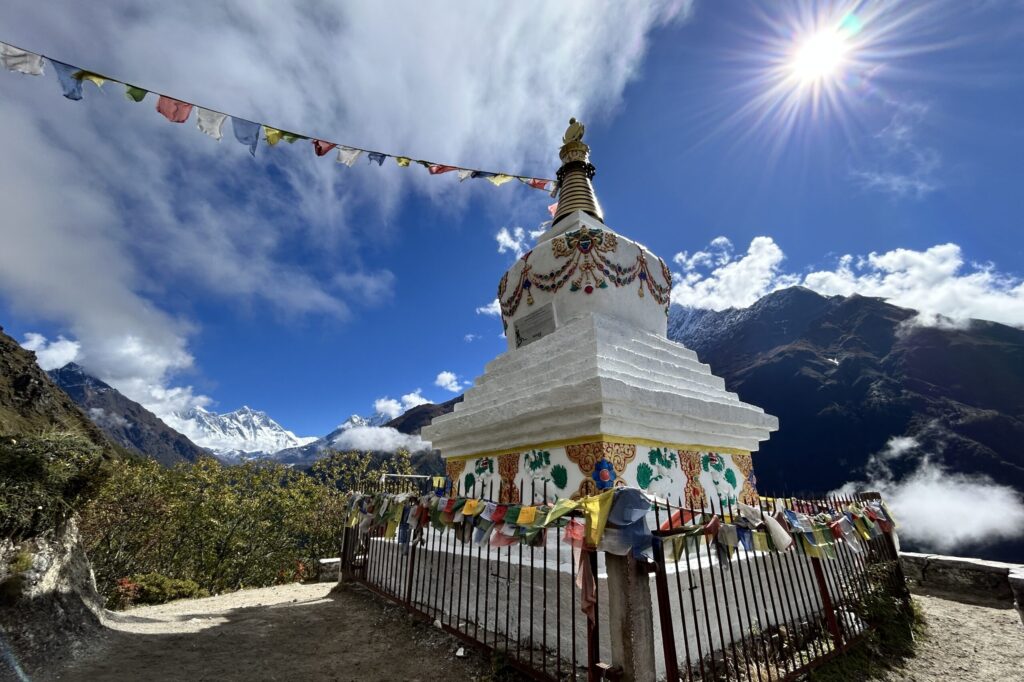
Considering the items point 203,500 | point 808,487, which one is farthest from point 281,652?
point 808,487

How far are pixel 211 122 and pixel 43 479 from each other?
5.56m

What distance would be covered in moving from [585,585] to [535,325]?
16.6 feet

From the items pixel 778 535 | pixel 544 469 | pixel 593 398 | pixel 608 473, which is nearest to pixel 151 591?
pixel 544 469

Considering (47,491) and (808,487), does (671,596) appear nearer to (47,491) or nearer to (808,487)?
(47,491)

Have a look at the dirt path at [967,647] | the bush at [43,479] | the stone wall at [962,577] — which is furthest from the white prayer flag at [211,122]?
the stone wall at [962,577]

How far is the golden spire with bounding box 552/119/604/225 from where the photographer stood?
906cm

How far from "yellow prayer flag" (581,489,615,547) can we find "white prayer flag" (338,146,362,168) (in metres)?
8.28

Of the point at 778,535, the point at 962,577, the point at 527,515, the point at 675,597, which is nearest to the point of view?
the point at 778,535

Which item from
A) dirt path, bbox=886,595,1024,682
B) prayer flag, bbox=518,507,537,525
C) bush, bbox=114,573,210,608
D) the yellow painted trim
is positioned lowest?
bush, bbox=114,573,210,608

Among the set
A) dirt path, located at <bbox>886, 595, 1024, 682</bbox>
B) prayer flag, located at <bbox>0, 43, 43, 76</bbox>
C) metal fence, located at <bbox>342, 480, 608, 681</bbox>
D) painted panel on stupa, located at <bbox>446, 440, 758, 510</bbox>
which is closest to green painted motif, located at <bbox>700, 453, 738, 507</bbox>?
painted panel on stupa, located at <bbox>446, 440, 758, 510</bbox>

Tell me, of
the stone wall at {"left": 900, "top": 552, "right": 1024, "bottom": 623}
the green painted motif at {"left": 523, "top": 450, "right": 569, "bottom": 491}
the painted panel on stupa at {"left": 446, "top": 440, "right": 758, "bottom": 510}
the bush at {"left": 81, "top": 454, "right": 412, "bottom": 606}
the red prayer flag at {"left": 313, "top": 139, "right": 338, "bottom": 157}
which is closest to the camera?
the painted panel on stupa at {"left": 446, "top": 440, "right": 758, "bottom": 510}

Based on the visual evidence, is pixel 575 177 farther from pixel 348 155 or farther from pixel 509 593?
pixel 509 593

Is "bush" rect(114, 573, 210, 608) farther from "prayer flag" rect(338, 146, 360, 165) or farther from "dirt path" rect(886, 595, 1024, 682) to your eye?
"dirt path" rect(886, 595, 1024, 682)

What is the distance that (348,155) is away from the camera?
8.97 m
